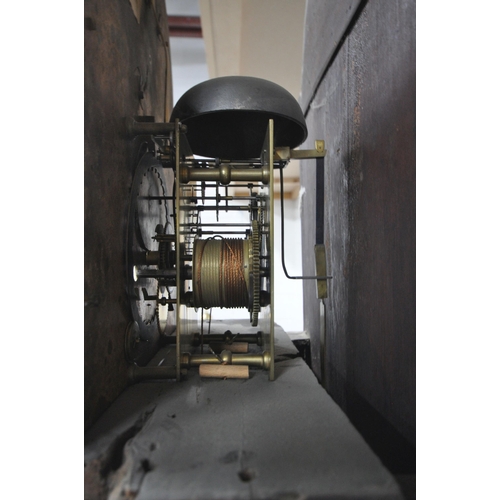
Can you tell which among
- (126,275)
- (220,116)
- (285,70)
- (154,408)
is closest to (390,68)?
(220,116)

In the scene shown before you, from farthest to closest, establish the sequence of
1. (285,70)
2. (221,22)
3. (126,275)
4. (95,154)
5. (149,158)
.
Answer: (285,70), (221,22), (149,158), (126,275), (95,154)

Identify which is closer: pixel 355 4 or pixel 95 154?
pixel 95 154

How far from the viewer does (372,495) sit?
0.73 metres

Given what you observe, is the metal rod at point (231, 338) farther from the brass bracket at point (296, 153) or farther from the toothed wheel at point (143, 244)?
the brass bracket at point (296, 153)

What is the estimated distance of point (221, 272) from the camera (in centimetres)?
139

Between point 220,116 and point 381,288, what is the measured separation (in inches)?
43.0

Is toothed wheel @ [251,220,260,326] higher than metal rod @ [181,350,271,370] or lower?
higher

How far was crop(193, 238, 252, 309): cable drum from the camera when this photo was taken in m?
1.39

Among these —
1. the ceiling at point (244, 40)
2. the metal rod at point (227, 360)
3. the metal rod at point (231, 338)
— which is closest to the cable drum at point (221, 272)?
the metal rod at point (227, 360)

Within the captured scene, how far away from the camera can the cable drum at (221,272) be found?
4.55 feet

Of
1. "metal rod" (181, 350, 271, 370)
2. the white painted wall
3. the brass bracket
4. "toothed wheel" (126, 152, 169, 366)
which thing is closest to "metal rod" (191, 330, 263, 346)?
"toothed wheel" (126, 152, 169, 366)

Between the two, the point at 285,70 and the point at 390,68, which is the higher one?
the point at 285,70

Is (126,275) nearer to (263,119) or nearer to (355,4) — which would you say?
(263,119)

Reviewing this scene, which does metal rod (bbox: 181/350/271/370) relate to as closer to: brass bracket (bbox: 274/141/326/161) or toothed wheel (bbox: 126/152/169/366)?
toothed wheel (bbox: 126/152/169/366)
